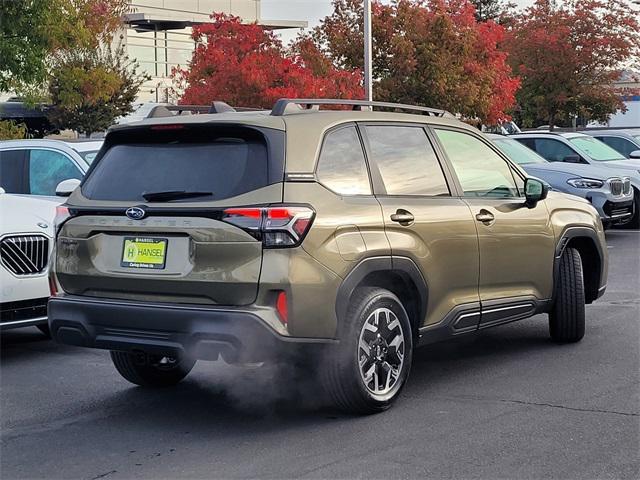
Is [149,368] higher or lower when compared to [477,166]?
lower

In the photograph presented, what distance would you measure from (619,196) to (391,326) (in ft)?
33.6

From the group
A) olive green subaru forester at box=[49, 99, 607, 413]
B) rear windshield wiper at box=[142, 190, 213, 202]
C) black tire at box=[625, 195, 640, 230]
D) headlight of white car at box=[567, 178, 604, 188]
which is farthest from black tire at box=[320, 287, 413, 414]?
black tire at box=[625, 195, 640, 230]

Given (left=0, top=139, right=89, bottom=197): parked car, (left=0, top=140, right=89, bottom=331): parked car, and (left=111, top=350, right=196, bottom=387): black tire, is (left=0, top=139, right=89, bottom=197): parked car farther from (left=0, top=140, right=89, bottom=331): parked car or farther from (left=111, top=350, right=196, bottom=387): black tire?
(left=111, top=350, right=196, bottom=387): black tire

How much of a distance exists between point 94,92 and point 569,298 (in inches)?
945

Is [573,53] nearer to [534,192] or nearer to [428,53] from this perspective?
[428,53]

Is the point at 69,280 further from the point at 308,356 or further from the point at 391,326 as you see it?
the point at 391,326

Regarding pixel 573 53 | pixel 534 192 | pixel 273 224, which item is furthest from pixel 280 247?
pixel 573 53

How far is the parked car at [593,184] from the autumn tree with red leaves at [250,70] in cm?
623

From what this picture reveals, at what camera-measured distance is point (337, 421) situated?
5.80 meters

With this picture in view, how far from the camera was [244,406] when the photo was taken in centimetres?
621

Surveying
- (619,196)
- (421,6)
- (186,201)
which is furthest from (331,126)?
(421,6)

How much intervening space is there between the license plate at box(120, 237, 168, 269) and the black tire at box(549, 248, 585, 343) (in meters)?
3.33

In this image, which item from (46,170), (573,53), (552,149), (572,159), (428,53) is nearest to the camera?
(46,170)

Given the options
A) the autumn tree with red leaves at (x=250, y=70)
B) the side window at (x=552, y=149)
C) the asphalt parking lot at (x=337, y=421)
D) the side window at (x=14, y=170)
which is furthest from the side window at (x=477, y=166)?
the autumn tree with red leaves at (x=250, y=70)
